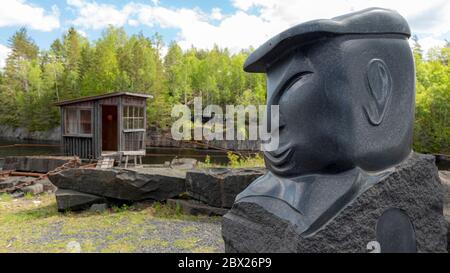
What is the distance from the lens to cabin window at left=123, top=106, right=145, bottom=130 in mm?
15367

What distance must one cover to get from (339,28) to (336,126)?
0.83m

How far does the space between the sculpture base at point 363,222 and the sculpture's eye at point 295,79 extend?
1102 millimetres

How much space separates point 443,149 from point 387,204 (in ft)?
72.6

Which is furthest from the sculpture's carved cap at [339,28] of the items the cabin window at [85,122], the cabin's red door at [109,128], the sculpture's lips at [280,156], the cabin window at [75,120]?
the cabin's red door at [109,128]

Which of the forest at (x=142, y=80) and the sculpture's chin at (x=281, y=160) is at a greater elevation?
the forest at (x=142, y=80)

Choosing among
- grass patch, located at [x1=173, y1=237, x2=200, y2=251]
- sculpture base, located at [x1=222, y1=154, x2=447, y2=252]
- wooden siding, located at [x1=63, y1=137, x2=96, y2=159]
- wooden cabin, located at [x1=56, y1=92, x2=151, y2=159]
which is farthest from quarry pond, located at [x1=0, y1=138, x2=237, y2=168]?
sculpture base, located at [x1=222, y1=154, x2=447, y2=252]

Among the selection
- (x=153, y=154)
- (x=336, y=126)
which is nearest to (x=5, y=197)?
(x=153, y=154)

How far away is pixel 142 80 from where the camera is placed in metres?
29.7

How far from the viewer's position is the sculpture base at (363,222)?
8.66ft

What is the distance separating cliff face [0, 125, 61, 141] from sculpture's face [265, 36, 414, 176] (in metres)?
36.2

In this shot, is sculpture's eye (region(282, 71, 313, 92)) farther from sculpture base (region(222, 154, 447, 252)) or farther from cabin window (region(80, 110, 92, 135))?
cabin window (region(80, 110, 92, 135))

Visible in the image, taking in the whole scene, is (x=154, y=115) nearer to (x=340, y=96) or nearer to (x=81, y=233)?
(x=81, y=233)

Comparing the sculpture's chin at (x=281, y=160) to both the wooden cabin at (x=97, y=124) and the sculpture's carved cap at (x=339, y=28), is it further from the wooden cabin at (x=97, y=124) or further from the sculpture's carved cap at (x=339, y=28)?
the wooden cabin at (x=97, y=124)

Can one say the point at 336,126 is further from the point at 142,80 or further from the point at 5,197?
the point at 142,80
